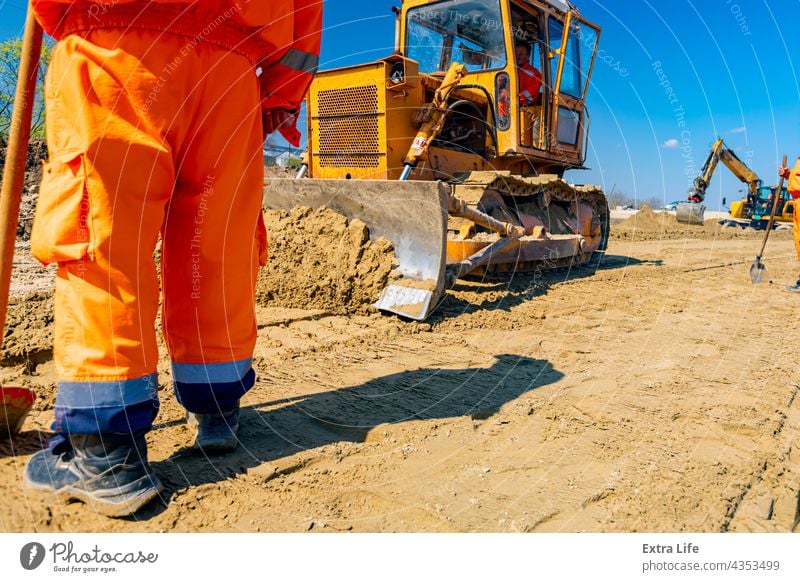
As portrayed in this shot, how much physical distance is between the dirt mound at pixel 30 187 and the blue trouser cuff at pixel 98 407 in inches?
197

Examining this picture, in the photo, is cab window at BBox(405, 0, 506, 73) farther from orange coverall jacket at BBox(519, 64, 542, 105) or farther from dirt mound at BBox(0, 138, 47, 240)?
dirt mound at BBox(0, 138, 47, 240)

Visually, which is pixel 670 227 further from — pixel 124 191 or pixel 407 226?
pixel 124 191

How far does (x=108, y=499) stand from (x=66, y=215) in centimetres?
83

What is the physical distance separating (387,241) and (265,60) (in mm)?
2640

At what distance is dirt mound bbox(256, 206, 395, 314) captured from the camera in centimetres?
453

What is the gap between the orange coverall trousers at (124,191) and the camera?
5.42ft

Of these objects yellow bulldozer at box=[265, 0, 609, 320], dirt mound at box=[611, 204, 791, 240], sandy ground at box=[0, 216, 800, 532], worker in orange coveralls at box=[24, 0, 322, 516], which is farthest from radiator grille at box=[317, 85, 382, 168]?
dirt mound at box=[611, 204, 791, 240]

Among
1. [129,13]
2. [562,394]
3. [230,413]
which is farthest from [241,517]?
[562,394]

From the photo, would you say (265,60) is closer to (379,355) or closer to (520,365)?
(379,355)

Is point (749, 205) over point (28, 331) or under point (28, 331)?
over

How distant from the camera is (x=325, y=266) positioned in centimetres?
471

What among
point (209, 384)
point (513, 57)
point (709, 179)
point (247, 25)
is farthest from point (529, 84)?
point (709, 179)

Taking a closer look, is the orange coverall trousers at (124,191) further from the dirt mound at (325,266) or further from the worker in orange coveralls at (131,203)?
the dirt mound at (325,266)

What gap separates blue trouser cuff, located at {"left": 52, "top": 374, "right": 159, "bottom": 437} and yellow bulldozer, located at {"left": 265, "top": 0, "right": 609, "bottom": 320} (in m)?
2.69
